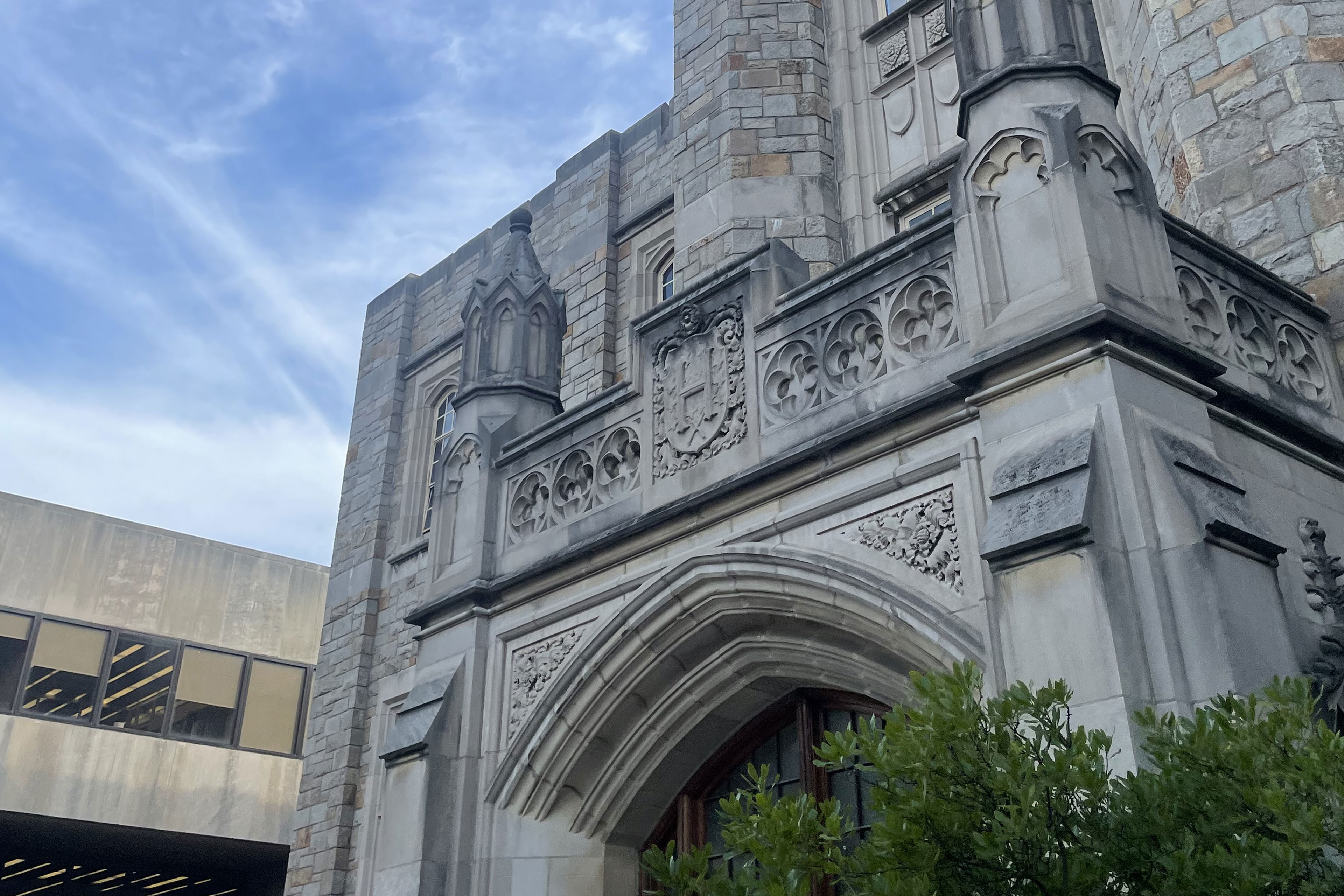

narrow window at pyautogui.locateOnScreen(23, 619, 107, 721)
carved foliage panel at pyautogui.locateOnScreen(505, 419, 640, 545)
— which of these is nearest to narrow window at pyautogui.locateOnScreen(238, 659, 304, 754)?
narrow window at pyautogui.locateOnScreen(23, 619, 107, 721)

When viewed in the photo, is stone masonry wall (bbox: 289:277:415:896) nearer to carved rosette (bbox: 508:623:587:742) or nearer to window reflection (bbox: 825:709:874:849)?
carved rosette (bbox: 508:623:587:742)

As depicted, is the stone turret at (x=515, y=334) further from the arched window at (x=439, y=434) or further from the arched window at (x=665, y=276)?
the arched window at (x=439, y=434)

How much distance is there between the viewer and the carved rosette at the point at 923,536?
5168 millimetres

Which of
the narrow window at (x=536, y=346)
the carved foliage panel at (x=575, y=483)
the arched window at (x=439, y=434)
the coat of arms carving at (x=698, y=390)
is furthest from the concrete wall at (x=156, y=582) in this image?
the coat of arms carving at (x=698, y=390)

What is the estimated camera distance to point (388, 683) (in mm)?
13938

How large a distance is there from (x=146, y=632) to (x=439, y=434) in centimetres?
860

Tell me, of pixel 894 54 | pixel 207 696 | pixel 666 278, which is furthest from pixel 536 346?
pixel 207 696

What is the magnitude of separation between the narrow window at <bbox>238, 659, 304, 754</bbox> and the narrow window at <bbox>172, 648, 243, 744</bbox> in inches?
9.5

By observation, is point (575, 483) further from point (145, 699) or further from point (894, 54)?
point (145, 699)

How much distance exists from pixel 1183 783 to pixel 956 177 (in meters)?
3.26

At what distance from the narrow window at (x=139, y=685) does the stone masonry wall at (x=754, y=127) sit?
15.1 m

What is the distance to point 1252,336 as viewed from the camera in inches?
239

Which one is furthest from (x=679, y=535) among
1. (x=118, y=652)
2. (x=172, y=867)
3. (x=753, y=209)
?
(x=172, y=867)

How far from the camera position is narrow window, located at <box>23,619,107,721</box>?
19.6 m
